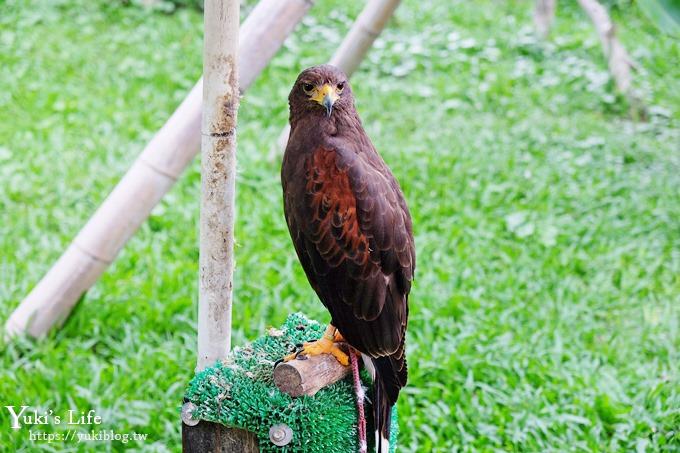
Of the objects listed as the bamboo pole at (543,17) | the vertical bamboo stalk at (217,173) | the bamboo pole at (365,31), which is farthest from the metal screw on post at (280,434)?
the bamboo pole at (543,17)

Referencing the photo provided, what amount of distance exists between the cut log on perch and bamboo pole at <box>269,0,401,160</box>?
8.78 ft

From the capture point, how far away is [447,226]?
4984 millimetres

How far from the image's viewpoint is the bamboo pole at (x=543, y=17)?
26.9ft

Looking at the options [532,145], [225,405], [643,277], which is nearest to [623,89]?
[532,145]

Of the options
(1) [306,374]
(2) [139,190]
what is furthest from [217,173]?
(2) [139,190]

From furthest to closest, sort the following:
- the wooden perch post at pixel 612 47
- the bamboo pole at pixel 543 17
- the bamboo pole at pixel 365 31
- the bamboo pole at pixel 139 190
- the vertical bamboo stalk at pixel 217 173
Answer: the bamboo pole at pixel 543 17 < the wooden perch post at pixel 612 47 < the bamboo pole at pixel 365 31 < the bamboo pole at pixel 139 190 < the vertical bamboo stalk at pixel 217 173

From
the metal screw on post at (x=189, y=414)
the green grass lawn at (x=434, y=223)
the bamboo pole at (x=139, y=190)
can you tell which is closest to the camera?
the metal screw on post at (x=189, y=414)

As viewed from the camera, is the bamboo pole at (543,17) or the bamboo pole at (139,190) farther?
the bamboo pole at (543,17)

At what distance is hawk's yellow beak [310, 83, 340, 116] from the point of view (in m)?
2.27

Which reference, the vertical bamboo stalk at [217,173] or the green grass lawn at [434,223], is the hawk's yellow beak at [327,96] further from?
the green grass lawn at [434,223]

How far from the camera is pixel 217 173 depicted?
88.5 inches

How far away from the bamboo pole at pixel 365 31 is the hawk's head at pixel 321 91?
2391 mm

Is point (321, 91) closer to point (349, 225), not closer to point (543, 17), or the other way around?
point (349, 225)

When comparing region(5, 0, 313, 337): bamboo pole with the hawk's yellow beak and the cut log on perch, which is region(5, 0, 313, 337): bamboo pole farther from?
the cut log on perch
